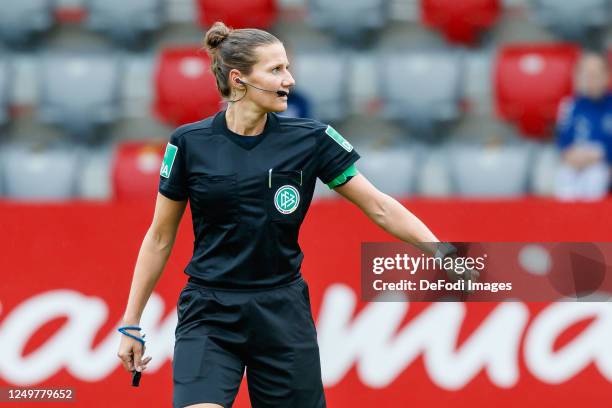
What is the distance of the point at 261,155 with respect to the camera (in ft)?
11.4

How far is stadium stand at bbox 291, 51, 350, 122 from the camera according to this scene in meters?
7.79

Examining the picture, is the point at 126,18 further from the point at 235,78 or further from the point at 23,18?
the point at 235,78

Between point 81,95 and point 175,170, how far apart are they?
16.4ft

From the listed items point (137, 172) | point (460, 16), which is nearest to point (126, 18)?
point (137, 172)

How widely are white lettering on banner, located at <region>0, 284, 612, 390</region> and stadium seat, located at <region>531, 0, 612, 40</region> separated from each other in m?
3.16

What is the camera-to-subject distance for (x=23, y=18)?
8.36m

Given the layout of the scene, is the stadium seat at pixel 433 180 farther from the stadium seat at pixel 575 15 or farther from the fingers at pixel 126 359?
the fingers at pixel 126 359

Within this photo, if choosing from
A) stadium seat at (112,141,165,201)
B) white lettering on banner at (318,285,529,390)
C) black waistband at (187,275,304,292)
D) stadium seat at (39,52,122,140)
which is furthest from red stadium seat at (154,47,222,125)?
black waistband at (187,275,304,292)

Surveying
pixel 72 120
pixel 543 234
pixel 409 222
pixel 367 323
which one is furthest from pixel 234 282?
pixel 72 120

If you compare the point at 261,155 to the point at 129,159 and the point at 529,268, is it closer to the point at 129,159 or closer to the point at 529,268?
the point at 529,268

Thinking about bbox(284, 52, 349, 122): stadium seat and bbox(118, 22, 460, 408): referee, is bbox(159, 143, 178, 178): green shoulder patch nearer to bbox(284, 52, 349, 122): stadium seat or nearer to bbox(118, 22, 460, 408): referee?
bbox(118, 22, 460, 408): referee

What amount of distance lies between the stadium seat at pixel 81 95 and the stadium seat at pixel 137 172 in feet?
2.20

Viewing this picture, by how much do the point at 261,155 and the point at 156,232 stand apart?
0.42 m

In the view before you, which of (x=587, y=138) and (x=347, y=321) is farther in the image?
(x=587, y=138)
